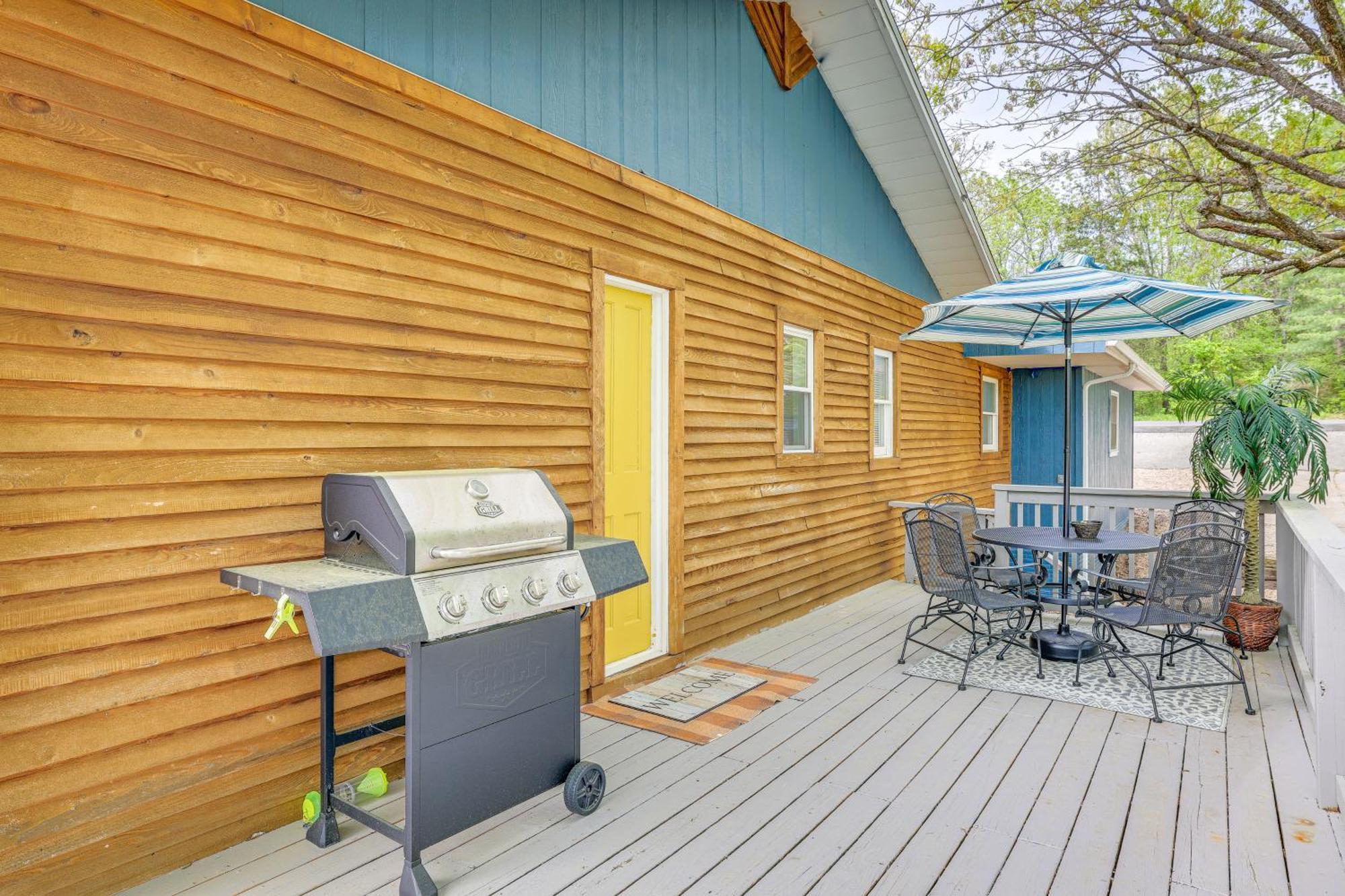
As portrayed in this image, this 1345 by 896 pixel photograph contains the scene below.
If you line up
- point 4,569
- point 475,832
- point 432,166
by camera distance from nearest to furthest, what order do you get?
1. point 4,569
2. point 475,832
3. point 432,166

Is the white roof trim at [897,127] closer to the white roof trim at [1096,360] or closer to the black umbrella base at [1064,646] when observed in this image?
the white roof trim at [1096,360]

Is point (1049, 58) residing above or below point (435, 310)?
above

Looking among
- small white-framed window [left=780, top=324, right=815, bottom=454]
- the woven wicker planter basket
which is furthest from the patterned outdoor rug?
small white-framed window [left=780, top=324, right=815, bottom=454]

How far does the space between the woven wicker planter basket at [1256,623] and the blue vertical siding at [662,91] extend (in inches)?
147

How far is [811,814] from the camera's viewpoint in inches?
108

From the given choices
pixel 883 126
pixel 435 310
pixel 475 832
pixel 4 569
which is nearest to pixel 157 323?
pixel 4 569

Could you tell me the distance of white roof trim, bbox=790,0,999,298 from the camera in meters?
5.63

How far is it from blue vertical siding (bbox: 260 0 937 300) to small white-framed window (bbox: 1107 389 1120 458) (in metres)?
7.42

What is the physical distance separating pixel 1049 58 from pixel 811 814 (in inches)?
329

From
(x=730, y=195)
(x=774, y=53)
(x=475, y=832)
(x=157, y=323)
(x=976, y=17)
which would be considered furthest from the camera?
(x=976, y=17)

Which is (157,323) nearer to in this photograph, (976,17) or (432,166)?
(432,166)

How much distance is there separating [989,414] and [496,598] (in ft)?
30.3

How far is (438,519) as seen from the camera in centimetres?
230

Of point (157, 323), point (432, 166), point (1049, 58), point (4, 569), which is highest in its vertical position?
point (1049, 58)
